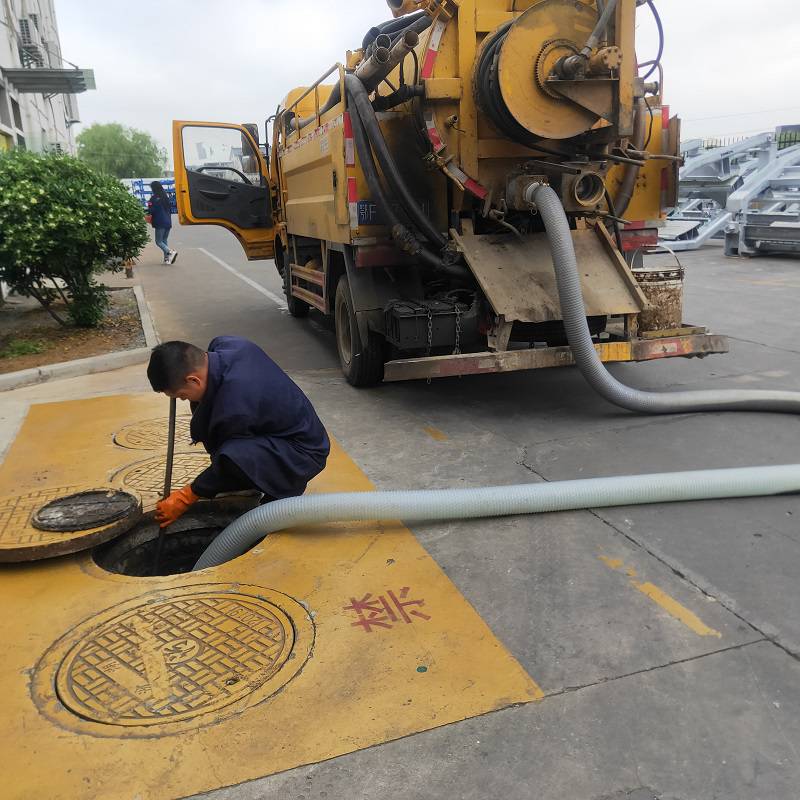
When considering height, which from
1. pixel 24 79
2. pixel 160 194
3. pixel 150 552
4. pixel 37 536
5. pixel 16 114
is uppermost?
pixel 24 79

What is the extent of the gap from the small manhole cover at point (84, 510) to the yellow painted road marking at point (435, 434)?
2122 mm

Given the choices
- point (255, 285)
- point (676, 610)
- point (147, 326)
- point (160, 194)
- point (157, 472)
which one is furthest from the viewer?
point (160, 194)

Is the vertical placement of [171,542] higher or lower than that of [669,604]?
lower

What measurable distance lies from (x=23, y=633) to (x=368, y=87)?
14.2 ft

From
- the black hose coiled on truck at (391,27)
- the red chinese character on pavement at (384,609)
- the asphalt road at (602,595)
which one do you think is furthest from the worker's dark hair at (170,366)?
the black hose coiled on truck at (391,27)

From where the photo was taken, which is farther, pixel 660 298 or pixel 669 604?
pixel 660 298

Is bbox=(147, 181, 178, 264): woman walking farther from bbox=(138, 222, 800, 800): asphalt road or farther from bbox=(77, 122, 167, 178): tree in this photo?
bbox=(77, 122, 167, 178): tree

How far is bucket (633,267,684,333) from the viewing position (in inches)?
211

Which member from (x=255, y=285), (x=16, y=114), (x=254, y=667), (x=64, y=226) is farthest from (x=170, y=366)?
(x=16, y=114)

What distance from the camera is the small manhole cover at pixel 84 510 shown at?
3.50m

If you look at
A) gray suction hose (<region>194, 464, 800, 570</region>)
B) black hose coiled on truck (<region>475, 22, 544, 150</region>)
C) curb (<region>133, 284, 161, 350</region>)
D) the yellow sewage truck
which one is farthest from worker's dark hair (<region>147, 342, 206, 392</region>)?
curb (<region>133, 284, 161, 350</region>)

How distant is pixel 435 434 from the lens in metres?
5.13

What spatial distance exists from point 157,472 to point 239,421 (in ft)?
4.26

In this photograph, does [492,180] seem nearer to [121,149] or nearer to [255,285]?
[255,285]
